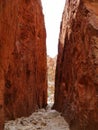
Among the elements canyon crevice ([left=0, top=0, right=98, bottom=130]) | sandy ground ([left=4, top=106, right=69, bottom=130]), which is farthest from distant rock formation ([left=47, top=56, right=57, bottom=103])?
sandy ground ([left=4, top=106, right=69, bottom=130])

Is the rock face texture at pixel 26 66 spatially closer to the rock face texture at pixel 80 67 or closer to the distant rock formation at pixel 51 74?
the rock face texture at pixel 80 67

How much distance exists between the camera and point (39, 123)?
26.9 feet

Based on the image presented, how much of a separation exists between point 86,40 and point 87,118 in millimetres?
1777

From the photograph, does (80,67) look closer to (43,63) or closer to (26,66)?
(26,66)

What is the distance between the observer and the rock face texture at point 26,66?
8.40m

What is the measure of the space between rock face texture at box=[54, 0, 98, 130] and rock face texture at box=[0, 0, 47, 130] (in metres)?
0.99

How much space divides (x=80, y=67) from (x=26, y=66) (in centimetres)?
248

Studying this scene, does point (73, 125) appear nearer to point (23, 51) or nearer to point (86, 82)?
point (86, 82)

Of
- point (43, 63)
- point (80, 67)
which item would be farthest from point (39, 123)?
point (43, 63)

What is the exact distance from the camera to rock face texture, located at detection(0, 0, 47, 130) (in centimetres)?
840

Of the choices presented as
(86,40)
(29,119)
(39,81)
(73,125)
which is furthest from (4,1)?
(39,81)

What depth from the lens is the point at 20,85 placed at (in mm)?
Result: 8820

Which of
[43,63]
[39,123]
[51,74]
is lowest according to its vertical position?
[51,74]

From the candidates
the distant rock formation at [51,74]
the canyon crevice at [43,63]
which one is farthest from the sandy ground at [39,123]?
the distant rock formation at [51,74]
